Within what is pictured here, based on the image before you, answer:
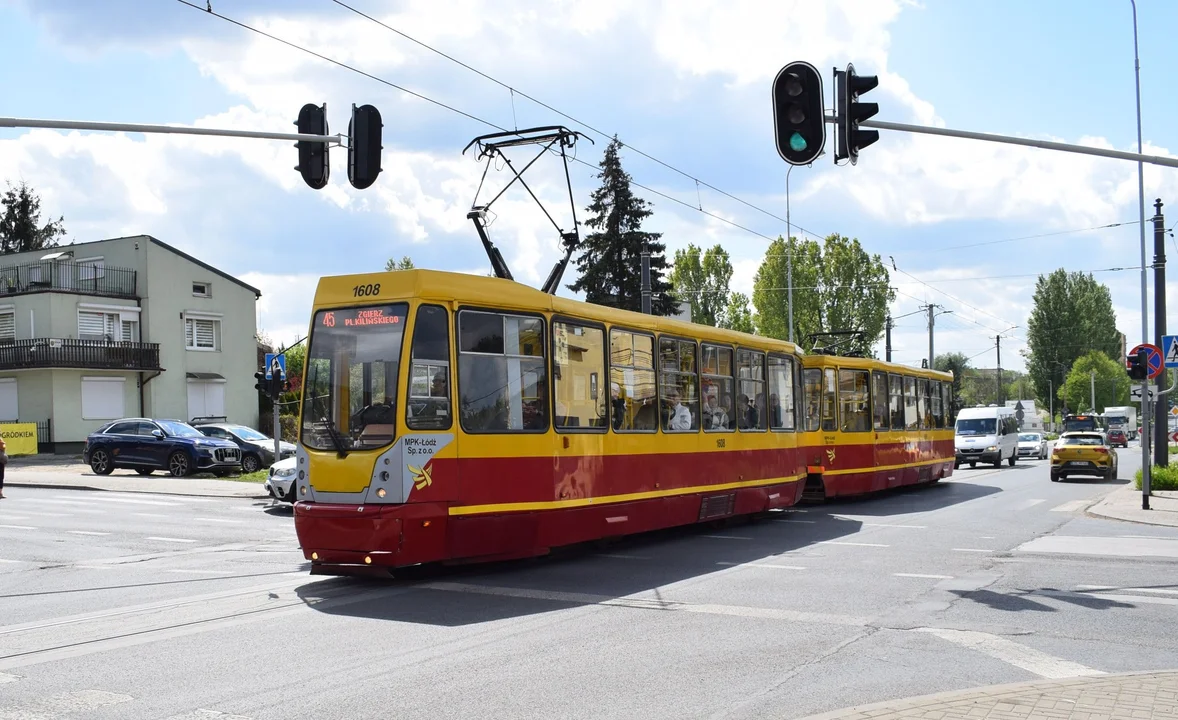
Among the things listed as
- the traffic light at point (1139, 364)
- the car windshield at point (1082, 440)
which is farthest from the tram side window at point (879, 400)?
the car windshield at point (1082, 440)

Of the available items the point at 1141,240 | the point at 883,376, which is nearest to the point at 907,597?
the point at 883,376

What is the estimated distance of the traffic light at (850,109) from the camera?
13.8 m

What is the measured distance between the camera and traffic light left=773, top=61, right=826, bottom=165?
43.1 ft

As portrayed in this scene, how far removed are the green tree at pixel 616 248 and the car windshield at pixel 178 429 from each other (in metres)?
30.5

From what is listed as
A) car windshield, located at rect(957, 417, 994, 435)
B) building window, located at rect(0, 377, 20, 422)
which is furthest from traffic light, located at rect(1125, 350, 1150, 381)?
building window, located at rect(0, 377, 20, 422)

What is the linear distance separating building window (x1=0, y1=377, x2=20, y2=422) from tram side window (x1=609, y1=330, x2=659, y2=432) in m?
41.3

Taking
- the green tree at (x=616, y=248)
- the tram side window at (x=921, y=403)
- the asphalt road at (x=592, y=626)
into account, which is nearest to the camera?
the asphalt road at (x=592, y=626)

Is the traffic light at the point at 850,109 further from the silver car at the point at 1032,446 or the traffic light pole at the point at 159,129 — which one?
the silver car at the point at 1032,446

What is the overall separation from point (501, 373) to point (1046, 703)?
7271 millimetres

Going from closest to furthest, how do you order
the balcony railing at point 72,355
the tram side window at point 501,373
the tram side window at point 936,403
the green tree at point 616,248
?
the tram side window at point 501,373
the tram side window at point 936,403
the balcony railing at point 72,355
the green tree at point 616,248

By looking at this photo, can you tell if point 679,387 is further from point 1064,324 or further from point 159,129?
point 1064,324

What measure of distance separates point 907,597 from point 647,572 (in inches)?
122

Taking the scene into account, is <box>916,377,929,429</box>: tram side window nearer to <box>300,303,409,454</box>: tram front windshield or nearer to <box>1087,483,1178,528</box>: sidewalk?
<box>1087,483,1178,528</box>: sidewalk

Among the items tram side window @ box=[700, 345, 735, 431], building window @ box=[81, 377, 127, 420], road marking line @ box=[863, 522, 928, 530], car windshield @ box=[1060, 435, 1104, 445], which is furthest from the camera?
building window @ box=[81, 377, 127, 420]
